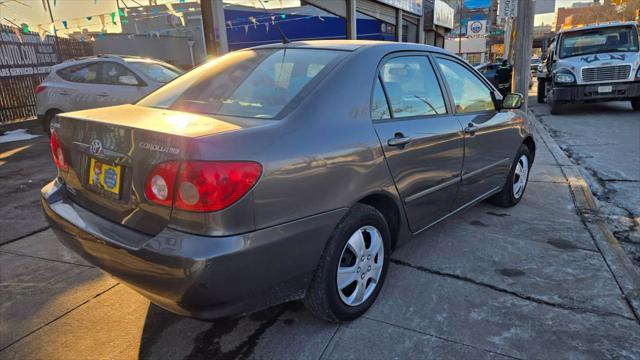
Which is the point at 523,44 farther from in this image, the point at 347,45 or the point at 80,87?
the point at 80,87

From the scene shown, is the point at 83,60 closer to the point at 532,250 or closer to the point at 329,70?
the point at 329,70

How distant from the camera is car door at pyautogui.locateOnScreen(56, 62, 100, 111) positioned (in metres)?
7.68

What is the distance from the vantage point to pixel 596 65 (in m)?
10.8

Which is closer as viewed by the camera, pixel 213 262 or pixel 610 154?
pixel 213 262

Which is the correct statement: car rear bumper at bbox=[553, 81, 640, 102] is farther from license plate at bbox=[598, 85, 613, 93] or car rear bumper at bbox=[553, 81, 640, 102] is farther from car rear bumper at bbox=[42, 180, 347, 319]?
car rear bumper at bbox=[42, 180, 347, 319]

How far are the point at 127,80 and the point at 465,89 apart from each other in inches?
235

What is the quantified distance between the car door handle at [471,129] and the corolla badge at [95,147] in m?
2.54

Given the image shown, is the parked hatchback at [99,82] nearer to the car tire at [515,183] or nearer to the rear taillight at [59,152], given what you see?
the rear taillight at [59,152]

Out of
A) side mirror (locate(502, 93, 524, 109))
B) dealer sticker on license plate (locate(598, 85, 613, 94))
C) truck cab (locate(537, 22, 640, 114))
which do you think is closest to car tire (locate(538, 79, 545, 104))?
truck cab (locate(537, 22, 640, 114))

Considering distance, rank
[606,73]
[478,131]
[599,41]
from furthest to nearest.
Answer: [599,41] → [606,73] → [478,131]

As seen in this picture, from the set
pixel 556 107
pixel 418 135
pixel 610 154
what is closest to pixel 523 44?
pixel 610 154

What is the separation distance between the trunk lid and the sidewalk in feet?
2.56

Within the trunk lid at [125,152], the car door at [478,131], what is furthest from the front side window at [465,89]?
the trunk lid at [125,152]

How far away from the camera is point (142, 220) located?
6.69ft
